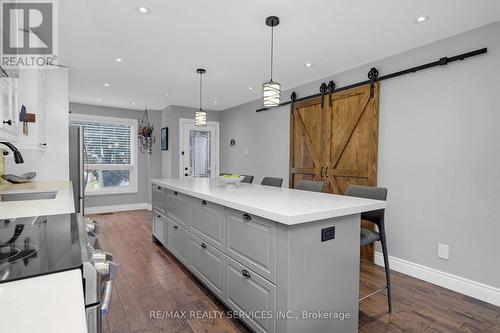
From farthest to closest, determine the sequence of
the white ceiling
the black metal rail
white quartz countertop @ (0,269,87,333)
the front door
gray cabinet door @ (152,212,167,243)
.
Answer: the front door < gray cabinet door @ (152,212,167,243) < the black metal rail < the white ceiling < white quartz countertop @ (0,269,87,333)

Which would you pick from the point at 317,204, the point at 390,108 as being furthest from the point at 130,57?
the point at 390,108

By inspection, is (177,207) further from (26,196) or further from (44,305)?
(44,305)

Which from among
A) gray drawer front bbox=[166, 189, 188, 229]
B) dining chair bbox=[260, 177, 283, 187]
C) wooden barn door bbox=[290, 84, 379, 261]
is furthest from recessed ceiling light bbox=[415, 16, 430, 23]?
gray drawer front bbox=[166, 189, 188, 229]

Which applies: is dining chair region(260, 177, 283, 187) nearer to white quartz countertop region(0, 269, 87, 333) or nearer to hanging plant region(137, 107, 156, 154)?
white quartz countertop region(0, 269, 87, 333)

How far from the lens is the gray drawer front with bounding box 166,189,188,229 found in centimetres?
284

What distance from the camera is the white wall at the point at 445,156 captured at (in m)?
2.37

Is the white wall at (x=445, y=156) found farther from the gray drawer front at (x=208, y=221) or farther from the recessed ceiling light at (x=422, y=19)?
the gray drawer front at (x=208, y=221)

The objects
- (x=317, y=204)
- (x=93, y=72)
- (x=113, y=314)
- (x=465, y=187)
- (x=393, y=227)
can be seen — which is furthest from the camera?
(x=93, y=72)

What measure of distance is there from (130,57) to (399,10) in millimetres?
2895

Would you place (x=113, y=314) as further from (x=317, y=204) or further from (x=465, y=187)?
(x=465, y=187)

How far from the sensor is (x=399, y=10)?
2.20 m

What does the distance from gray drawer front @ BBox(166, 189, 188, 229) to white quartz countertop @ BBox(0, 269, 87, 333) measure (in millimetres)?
2126

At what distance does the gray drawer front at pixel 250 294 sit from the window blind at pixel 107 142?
5223 millimetres

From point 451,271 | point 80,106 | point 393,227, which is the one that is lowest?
point 451,271
